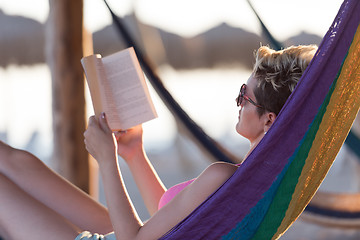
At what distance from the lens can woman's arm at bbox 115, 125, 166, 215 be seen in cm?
166

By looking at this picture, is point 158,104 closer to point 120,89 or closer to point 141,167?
point 141,167

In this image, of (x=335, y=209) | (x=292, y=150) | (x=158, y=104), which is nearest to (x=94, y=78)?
(x=292, y=150)

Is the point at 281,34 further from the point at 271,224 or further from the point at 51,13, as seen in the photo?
the point at 271,224

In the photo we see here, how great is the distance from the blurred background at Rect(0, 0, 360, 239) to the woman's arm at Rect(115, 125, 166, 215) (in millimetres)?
2598

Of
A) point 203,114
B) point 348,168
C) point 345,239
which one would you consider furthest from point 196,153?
point 345,239

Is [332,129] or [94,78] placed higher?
[94,78]

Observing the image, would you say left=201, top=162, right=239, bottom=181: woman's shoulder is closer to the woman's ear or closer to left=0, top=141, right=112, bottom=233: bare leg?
the woman's ear

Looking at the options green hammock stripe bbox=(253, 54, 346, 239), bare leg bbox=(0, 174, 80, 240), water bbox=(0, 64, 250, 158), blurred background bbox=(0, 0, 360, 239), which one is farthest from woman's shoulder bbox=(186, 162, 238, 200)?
water bbox=(0, 64, 250, 158)

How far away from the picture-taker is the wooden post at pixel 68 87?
2.72 metres

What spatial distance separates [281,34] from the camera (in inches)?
175

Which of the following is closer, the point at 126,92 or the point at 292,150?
the point at 292,150

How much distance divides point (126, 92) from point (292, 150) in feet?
1.61

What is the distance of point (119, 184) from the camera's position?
1289 millimetres

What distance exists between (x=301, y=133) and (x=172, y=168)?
455 centimetres
